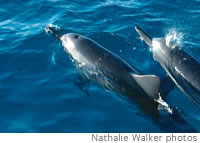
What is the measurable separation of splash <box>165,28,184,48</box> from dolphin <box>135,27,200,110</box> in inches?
3.9

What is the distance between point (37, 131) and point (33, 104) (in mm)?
1280

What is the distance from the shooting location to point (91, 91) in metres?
9.99

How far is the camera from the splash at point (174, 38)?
40.9 ft

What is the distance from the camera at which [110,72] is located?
10.1 m

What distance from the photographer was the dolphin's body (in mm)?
9062

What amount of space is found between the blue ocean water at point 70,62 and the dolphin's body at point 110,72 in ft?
1.11

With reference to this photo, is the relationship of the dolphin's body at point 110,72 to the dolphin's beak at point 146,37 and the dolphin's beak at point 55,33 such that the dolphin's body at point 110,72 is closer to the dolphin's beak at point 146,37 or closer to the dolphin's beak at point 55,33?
the dolphin's beak at point 55,33

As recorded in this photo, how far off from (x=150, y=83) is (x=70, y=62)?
155 inches

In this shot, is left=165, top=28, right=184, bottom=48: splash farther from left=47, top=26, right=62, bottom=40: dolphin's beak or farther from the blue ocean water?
left=47, top=26, right=62, bottom=40: dolphin's beak
